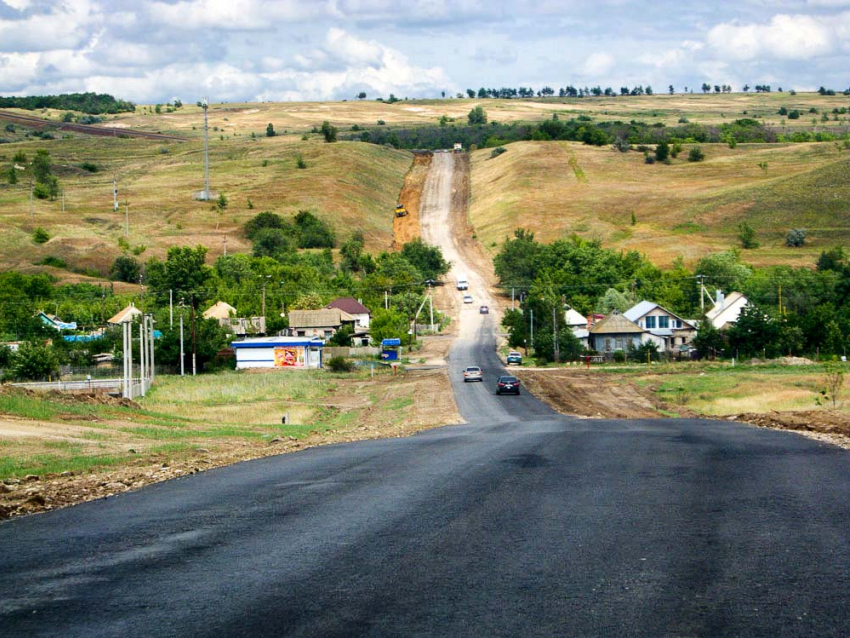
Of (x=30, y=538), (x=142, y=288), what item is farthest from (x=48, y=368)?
(x=30, y=538)

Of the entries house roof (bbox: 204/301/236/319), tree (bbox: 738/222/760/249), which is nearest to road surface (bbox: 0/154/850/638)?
house roof (bbox: 204/301/236/319)

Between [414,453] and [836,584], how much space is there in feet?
45.4

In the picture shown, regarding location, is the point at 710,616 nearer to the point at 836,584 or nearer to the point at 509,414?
the point at 836,584

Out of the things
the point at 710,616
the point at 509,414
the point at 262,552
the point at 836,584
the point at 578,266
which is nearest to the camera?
the point at 710,616

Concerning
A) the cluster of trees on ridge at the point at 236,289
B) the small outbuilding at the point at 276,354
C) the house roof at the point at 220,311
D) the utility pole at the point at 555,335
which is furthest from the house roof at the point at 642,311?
the house roof at the point at 220,311

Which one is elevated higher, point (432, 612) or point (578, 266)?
point (578, 266)

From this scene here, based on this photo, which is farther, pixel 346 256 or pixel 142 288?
pixel 346 256

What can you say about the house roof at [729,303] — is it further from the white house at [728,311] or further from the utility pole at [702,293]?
the utility pole at [702,293]

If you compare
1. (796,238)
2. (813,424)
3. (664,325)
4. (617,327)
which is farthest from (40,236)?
(813,424)

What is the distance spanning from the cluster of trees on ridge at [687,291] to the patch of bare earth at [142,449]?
138ft

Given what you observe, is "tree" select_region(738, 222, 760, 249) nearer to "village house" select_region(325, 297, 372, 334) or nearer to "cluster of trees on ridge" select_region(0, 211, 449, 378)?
"cluster of trees on ridge" select_region(0, 211, 449, 378)

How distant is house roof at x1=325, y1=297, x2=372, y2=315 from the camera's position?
115 meters

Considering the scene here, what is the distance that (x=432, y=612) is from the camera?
30.4ft

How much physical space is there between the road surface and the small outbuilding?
72606 mm
